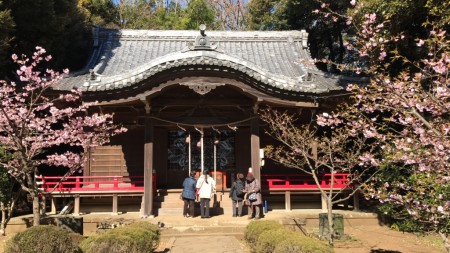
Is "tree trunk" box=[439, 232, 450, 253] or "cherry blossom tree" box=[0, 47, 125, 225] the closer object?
"tree trunk" box=[439, 232, 450, 253]

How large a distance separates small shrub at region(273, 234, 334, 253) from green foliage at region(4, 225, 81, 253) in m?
3.37

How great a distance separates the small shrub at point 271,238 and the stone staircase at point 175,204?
187 inches

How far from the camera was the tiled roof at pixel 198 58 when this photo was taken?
11.3 meters

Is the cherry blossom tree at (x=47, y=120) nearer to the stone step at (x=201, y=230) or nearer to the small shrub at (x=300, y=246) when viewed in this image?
the stone step at (x=201, y=230)

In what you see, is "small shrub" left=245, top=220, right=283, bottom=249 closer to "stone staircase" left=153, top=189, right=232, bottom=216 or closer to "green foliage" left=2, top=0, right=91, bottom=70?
"stone staircase" left=153, top=189, right=232, bottom=216

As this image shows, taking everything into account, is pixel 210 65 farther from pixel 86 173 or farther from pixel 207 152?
pixel 86 173

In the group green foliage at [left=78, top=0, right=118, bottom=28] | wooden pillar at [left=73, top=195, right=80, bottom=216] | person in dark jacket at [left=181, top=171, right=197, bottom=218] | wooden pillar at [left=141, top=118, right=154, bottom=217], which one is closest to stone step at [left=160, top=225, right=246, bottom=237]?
person in dark jacket at [left=181, top=171, right=197, bottom=218]

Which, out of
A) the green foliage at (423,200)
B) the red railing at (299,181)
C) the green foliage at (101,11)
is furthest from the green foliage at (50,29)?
the green foliage at (423,200)

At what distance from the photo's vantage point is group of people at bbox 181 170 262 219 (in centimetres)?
1141

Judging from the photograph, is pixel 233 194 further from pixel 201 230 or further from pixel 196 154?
pixel 196 154

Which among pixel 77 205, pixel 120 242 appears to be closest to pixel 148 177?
pixel 77 205

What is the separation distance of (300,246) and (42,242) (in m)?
4.03

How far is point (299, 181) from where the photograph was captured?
46.4ft

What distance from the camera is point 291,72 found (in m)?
16.0
